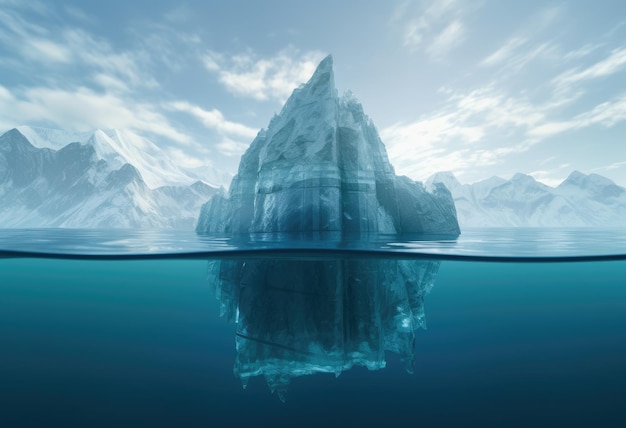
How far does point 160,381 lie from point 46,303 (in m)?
6.60

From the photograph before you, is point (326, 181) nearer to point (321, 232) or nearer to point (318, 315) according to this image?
point (321, 232)

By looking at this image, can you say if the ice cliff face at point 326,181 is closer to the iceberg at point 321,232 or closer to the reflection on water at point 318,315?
the iceberg at point 321,232

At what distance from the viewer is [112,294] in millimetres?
9539

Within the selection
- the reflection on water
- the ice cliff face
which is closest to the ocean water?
the reflection on water

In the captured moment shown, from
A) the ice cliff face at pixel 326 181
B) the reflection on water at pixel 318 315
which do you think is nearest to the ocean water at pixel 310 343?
the reflection on water at pixel 318 315

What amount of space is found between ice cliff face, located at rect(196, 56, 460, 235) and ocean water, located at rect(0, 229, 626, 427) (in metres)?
10.7

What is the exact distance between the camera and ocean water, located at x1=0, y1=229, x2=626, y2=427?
13.7 ft

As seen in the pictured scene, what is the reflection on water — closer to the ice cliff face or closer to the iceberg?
the iceberg

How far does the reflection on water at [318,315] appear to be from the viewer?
595cm

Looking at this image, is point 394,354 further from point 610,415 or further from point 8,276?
point 8,276

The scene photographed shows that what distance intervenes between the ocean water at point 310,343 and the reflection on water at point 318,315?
5 cm

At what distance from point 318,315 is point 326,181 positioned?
1583 centimetres

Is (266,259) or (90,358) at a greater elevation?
(266,259)

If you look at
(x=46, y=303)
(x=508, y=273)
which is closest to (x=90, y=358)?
(x=46, y=303)
